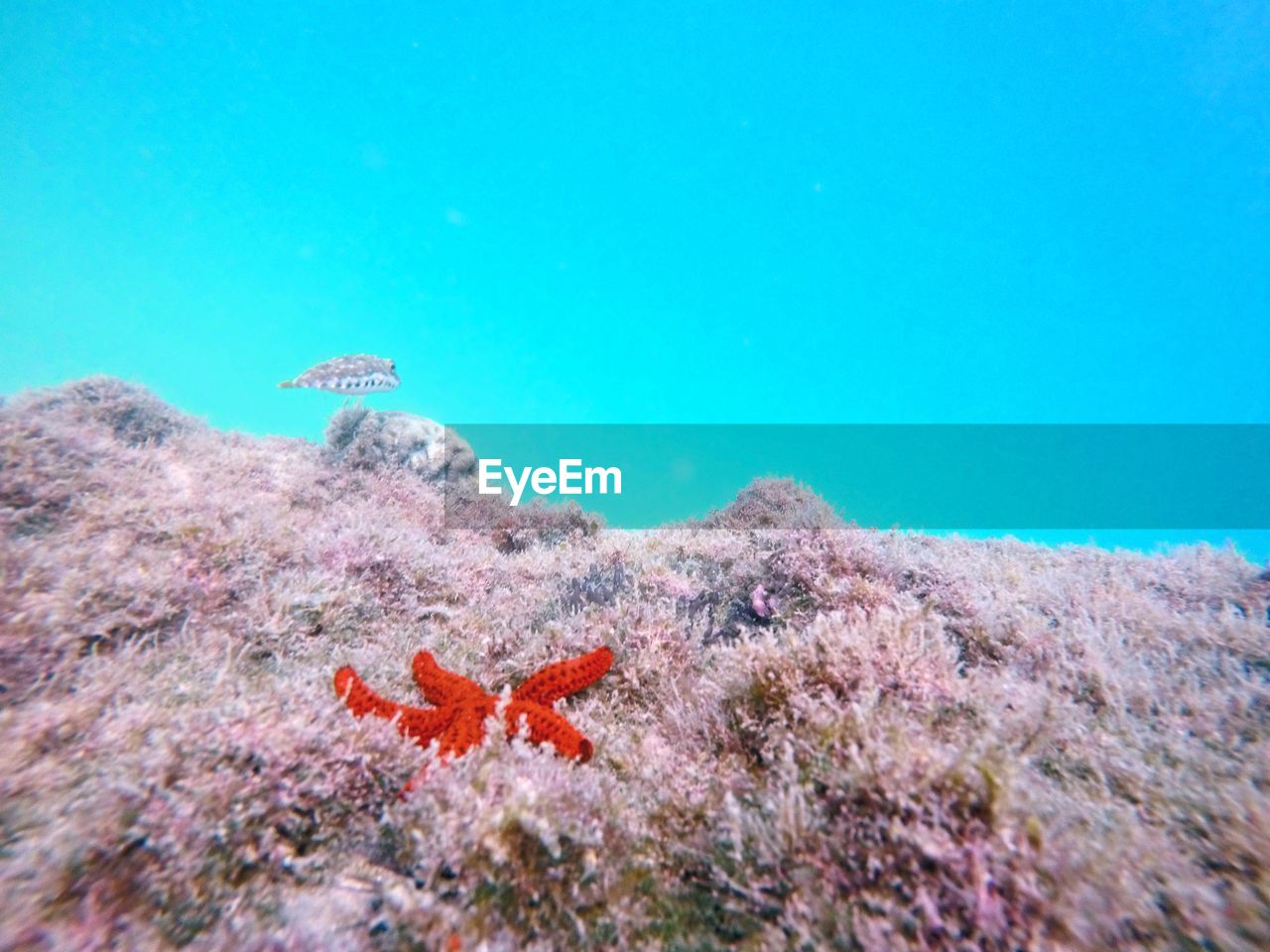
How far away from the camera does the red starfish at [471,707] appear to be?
337 centimetres

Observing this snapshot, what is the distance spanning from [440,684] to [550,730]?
1050 millimetres

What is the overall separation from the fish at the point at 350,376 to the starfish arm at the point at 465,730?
31.6ft

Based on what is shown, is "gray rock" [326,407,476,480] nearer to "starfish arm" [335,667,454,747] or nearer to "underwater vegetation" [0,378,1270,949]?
"underwater vegetation" [0,378,1270,949]

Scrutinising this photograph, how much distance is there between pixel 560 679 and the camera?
3.96 metres

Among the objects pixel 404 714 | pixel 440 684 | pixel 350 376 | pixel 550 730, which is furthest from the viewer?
pixel 350 376

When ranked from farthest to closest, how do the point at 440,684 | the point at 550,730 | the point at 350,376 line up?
the point at 350,376
the point at 440,684
the point at 550,730

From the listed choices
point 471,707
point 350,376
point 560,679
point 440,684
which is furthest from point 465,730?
point 350,376

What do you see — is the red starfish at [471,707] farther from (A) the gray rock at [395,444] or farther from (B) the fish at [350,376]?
(B) the fish at [350,376]

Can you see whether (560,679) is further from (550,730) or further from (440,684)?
(440,684)

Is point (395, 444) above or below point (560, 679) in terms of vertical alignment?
above

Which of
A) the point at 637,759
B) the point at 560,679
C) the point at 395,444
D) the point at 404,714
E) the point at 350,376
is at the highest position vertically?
the point at 350,376

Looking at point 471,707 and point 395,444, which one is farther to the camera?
point 395,444

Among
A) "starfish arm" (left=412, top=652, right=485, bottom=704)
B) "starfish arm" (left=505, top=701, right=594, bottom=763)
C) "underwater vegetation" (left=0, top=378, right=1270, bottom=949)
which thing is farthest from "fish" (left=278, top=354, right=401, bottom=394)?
"starfish arm" (left=505, top=701, right=594, bottom=763)

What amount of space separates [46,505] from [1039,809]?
8270mm
